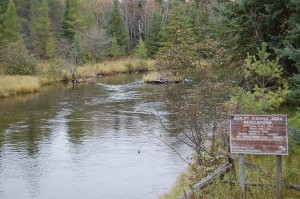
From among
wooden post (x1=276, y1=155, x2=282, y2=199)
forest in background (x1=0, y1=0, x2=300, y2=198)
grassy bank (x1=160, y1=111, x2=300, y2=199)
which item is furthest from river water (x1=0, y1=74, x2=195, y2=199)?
wooden post (x1=276, y1=155, x2=282, y2=199)

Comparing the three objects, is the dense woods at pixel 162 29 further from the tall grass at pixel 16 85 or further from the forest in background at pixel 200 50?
the tall grass at pixel 16 85

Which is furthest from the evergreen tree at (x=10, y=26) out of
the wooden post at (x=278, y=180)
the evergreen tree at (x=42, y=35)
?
the wooden post at (x=278, y=180)

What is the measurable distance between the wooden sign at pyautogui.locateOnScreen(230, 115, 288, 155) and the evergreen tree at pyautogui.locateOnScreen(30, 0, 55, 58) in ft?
152

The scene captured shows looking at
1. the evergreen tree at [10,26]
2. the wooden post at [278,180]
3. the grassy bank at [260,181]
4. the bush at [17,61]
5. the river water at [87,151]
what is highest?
the evergreen tree at [10,26]

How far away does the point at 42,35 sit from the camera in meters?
52.6

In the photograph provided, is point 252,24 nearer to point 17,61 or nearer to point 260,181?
point 260,181

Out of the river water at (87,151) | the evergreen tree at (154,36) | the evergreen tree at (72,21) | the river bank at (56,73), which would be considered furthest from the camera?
the evergreen tree at (154,36)

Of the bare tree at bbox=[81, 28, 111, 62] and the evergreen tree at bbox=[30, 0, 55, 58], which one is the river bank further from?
the evergreen tree at bbox=[30, 0, 55, 58]

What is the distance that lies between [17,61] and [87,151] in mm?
24086

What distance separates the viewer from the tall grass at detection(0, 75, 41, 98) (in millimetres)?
30641

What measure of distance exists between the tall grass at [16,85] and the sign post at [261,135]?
2601 cm

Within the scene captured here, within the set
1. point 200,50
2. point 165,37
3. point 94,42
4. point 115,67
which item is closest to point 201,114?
point 200,50

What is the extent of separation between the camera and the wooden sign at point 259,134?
258 inches

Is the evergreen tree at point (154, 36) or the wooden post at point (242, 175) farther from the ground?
the evergreen tree at point (154, 36)
